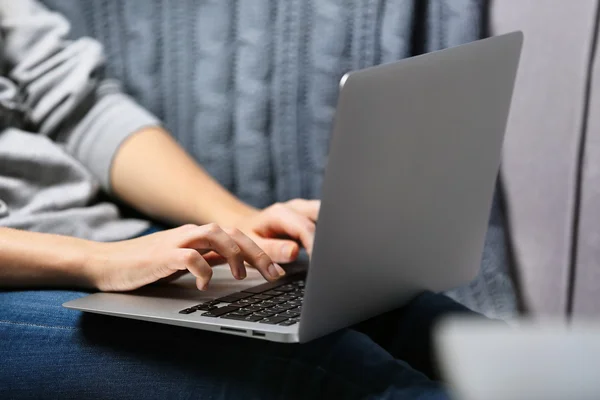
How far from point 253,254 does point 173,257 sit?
9 cm

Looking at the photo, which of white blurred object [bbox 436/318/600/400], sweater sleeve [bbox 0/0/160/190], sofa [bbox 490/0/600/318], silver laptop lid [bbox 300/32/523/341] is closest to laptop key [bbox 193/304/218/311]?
silver laptop lid [bbox 300/32/523/341]

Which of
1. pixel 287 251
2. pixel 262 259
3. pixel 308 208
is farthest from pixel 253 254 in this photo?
pixel 308 208

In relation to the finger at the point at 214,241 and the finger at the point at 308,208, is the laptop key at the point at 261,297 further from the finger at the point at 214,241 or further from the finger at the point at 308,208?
the finger at the point at 308,208

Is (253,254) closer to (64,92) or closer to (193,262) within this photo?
(193,262)

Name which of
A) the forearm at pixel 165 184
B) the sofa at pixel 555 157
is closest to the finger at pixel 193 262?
the forearm at pixel 165 184

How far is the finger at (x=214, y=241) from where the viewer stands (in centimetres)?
76

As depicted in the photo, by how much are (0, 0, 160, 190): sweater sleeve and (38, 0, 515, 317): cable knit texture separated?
12 cm

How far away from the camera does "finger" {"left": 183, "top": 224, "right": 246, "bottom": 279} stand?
76cm

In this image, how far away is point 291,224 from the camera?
947 mm

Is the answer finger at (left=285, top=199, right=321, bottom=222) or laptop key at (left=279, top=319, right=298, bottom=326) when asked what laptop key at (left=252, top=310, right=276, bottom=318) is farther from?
finger at (left=285, top=199, right=321, bottom=222)

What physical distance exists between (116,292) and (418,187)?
1.10 ft

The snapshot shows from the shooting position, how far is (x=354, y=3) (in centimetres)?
121

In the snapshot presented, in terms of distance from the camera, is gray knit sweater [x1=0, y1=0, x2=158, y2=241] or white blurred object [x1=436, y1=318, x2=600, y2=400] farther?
gray knit sweater [x1=0, y1=0, x2=158, y2=241]

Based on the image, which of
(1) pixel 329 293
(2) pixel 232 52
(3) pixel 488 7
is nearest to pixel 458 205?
(1) pixel 329 293
